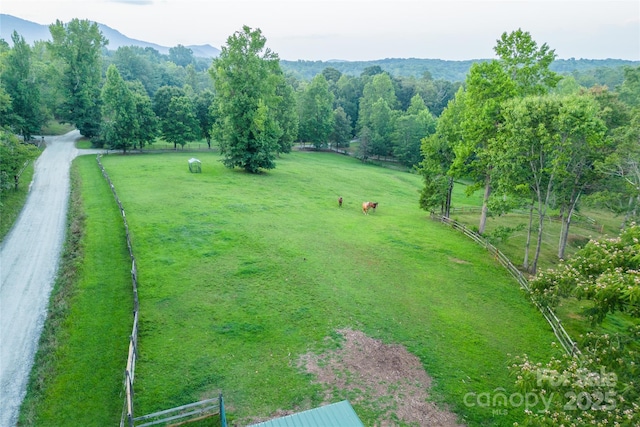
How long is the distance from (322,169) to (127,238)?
119 feet

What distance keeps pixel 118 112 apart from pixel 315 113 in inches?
1412

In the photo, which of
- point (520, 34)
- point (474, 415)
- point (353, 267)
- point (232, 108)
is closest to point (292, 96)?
point (232, 108)

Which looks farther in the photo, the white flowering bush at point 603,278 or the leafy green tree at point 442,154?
the leafy green tree at point 442,154

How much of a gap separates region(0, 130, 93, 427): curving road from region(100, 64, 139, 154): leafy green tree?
16416mm

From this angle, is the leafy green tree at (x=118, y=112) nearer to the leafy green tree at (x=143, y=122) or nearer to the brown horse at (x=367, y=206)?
the leafy green tree at (x=143, y=122)

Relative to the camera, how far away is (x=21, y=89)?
5750 cm

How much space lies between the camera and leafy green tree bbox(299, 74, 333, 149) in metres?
76.5

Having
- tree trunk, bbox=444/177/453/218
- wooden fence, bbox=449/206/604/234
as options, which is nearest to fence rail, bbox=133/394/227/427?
tree trunk, bbox=444/177/453/218

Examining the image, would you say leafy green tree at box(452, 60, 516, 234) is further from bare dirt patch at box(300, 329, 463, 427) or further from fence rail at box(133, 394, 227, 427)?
fence rail at box(133, 394, 227, 427)

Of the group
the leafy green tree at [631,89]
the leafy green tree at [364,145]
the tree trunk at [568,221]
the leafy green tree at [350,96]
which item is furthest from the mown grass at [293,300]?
the leafy green tree at [350,96]

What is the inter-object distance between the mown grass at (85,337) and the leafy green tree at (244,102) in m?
22.4

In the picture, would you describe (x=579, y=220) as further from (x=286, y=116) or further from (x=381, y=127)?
(x=381, y=127)

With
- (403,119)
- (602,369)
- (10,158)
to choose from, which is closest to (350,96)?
(403,119)

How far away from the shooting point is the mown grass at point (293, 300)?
48.4 feet
